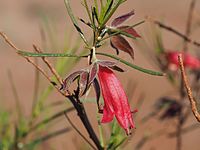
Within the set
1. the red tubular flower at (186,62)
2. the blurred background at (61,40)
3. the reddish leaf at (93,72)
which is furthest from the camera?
the blurred background at (61,40)

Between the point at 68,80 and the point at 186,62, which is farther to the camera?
the point at 186,62

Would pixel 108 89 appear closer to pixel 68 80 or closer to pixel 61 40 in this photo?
pixel 68 80

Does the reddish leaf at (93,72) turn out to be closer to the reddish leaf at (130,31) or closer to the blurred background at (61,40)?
the reddish leaf at (130,31)

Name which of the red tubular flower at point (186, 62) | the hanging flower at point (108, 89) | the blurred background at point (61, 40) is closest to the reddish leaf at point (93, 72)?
the hanging flower at point (108, 89)

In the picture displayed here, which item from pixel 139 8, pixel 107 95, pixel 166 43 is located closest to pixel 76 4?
pixel 139 8

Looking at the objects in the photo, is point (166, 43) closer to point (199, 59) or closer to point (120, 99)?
point (199, 59)

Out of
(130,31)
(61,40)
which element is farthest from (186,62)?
(61,40)

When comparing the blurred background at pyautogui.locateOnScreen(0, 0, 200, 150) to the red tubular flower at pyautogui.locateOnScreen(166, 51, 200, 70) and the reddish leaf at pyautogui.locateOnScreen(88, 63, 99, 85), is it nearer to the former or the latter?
the red tubular flower at pyautogui.locateOnScreen(166, 51, 200, 70)

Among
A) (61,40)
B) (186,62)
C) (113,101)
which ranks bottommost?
(61,40)

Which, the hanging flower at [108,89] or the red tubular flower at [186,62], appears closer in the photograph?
the hanging flower at [108,89]
